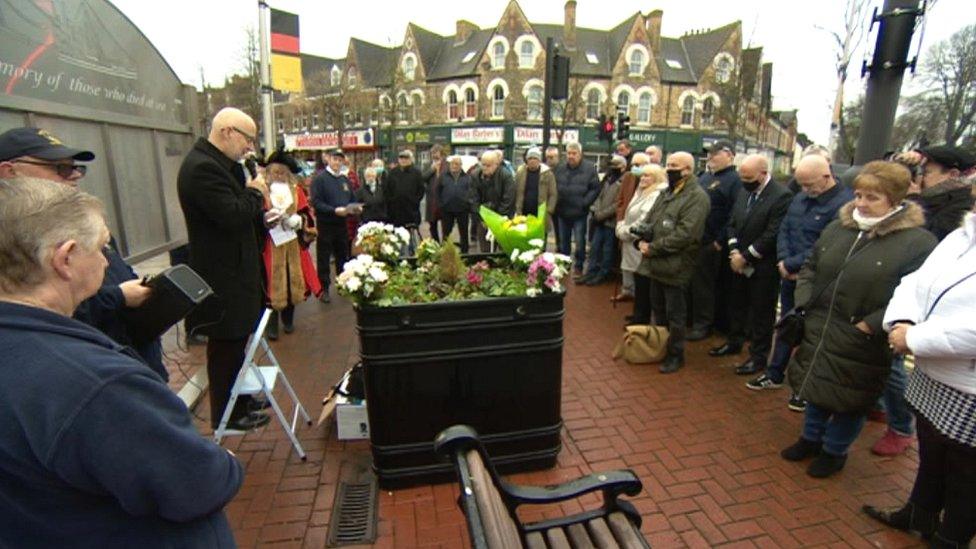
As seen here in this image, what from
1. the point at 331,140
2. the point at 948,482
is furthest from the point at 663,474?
the point at 331,140

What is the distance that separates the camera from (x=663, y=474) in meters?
3.14

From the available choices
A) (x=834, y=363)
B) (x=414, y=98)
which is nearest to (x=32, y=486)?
(x=834, y=363)

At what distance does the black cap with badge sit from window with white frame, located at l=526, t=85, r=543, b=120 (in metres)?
31.5

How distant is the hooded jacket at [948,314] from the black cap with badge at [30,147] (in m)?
3.66

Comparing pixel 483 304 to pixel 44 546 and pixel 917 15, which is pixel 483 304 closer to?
pixel 44 546

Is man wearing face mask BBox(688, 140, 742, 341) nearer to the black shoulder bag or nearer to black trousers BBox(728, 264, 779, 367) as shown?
black trousers BBox(728, 264, 779, 367)

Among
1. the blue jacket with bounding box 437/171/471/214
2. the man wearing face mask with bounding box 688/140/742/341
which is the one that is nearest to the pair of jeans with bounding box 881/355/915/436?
the man wearing face mask with bounding box 688/140/742/341

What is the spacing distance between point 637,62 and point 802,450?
34.7 metres

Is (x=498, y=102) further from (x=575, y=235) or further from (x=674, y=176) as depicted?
(x=674, y=176)

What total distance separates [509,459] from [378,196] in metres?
5.82

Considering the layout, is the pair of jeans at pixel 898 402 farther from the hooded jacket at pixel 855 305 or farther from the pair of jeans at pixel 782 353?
the pair of jeans at pixel 782 353

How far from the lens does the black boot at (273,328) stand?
535 cm

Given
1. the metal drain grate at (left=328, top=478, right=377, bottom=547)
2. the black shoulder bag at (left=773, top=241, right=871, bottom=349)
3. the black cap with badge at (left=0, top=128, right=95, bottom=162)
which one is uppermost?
the black cap with badge at (left=0, top=128, right=95, bottom=162)

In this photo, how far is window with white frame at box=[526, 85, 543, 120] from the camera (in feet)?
104
